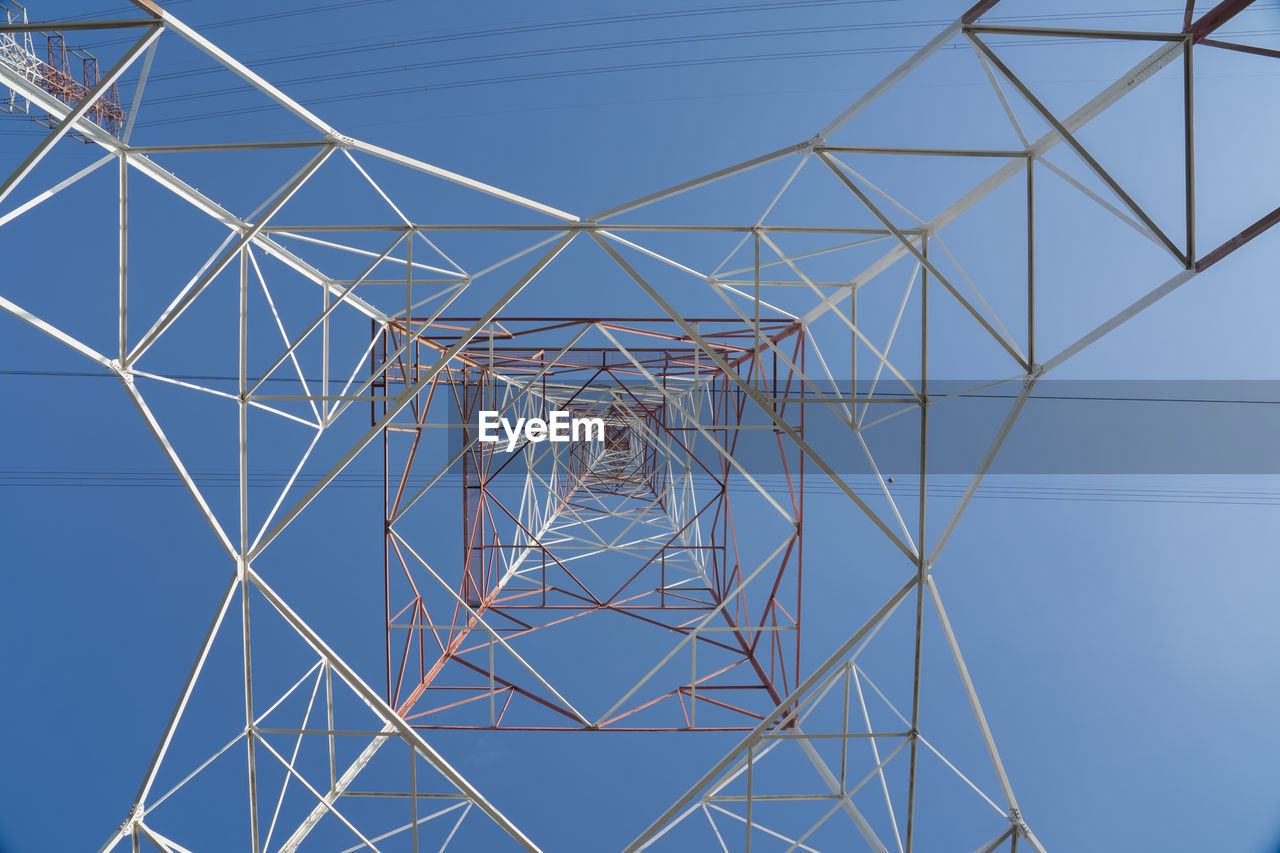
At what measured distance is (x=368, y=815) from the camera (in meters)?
21.0

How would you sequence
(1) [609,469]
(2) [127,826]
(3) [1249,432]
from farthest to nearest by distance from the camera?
1. (1) [609,469]
2. (3) [1249,432]
3. (2) [127,826]

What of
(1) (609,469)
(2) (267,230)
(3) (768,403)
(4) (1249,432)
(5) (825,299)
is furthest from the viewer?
(1) (609,469)

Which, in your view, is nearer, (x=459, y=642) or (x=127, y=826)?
(x=127, y=826)

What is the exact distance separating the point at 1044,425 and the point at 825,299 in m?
22.4

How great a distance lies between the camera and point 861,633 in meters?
6.48

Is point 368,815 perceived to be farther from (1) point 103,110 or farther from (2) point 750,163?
(2) point 750,163

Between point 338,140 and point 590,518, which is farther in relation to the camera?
point 590,518

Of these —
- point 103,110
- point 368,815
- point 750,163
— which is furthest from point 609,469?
point 750,163

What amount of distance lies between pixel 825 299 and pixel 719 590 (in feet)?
24.3

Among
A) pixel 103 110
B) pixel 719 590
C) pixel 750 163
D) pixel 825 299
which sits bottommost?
pixel 719 590

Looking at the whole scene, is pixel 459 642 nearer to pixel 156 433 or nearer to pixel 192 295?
pixel 156 433

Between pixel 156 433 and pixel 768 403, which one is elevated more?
pixel 768 403

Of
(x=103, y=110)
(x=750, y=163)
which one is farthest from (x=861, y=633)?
(x=103, y=110)

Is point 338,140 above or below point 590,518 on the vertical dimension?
above
